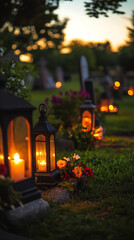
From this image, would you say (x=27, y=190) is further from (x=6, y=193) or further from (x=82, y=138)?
(x=82, y=138)

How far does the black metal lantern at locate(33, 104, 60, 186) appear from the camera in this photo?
482cm

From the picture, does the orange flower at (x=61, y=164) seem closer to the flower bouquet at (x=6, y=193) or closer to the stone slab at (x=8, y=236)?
the flower bouquet at (x=6, y=193)

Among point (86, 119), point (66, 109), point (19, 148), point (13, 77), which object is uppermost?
point (13, 77)

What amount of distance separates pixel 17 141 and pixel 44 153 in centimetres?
108

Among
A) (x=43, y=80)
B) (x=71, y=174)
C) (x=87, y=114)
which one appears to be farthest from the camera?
(x=43, y=80)

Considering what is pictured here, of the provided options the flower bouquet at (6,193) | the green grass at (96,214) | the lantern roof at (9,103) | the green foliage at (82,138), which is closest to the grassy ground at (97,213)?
the green grass at (96,214)

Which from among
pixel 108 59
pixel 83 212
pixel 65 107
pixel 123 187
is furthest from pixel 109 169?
pixel 108 59

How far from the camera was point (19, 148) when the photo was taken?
4074mm

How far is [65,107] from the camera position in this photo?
10.9 meters

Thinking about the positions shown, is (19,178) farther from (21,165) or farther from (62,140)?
(62,140)

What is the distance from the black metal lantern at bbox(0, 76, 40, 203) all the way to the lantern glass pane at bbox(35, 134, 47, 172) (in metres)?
0.77

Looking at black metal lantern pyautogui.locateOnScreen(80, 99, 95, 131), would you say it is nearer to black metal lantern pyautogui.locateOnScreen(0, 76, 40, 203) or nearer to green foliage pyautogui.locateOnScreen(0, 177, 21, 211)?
black metal lantern pyautogui.locateOnScreen(0, 76, 40, 203)

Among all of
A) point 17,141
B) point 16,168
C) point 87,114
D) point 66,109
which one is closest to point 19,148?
point 17,141

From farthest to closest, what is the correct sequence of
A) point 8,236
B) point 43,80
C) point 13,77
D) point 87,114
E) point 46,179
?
point 43,80 < point 87,114 < point 13,77 < point 46,179 < point 8,236
